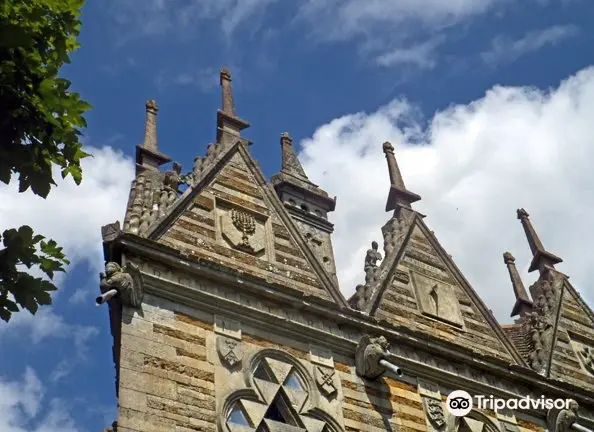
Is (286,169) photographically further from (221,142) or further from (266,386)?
(266,386)

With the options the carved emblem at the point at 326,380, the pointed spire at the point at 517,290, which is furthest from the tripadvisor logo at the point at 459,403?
the pointed spire at the point at 517,290

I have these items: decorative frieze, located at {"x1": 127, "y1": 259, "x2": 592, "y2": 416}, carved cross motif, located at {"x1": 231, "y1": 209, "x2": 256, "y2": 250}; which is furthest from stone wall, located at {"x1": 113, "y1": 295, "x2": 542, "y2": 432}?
carved cross motif, located at {"x1": 231, "y1": 209, "x2": 256, "y2": 250}

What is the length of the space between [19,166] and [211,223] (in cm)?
697

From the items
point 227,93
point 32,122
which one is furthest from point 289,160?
point 32,122

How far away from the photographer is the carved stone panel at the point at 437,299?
1539 centimetres

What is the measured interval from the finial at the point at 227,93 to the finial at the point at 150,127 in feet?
3.92

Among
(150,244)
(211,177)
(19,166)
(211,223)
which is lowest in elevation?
(19,166)

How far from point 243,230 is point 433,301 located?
3.53 meters

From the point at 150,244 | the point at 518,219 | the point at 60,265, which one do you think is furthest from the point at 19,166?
the point at 518,219

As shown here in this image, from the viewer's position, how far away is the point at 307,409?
12.3 meters

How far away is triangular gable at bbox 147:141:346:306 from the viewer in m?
13.5

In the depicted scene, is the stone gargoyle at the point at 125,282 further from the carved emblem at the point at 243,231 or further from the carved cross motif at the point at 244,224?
the carved cross motif at the point at 244,224

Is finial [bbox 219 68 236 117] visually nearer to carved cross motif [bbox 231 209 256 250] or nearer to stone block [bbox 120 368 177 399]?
carved cross motif [bbox 231 209 256 250]

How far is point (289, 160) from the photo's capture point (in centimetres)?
1839
